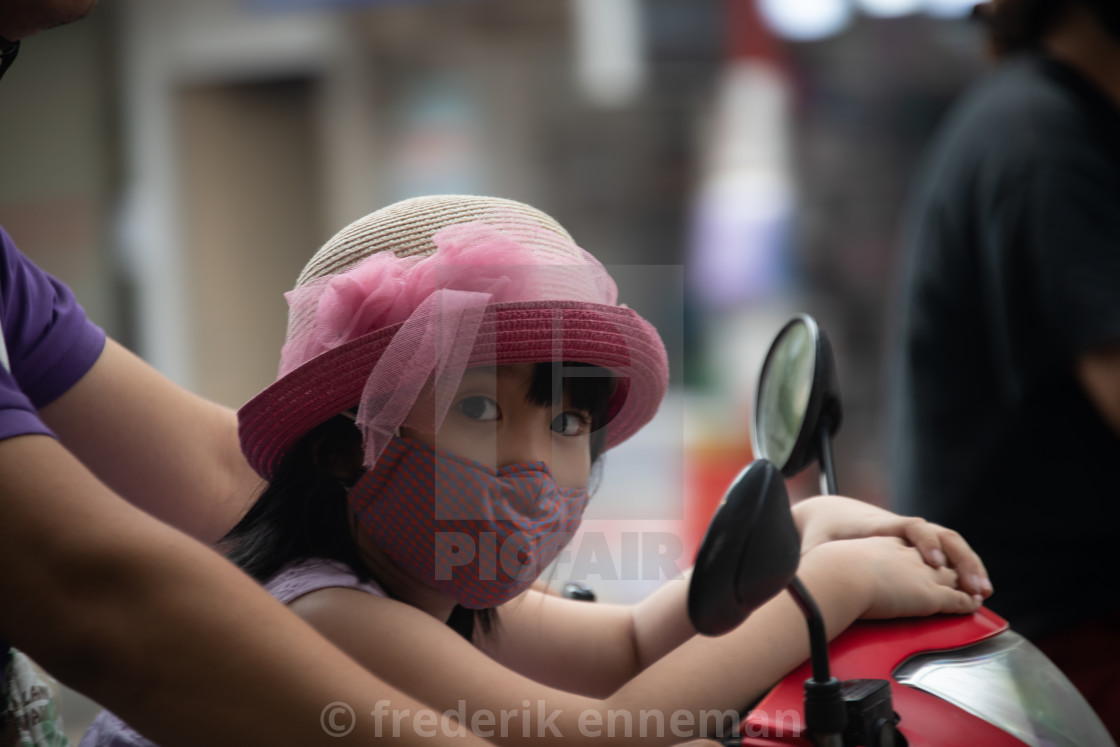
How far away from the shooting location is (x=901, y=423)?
5.69 feet

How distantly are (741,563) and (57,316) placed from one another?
89cm

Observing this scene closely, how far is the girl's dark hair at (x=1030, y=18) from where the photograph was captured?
1.63 m

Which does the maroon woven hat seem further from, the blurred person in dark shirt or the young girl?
the blurred person in dark shirt

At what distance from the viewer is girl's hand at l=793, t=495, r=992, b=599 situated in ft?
3.55

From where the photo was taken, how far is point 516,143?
5.69 metres

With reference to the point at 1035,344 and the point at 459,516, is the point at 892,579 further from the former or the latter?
the point at 1035,344

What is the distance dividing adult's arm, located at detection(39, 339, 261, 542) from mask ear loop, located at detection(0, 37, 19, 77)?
0.38 meters

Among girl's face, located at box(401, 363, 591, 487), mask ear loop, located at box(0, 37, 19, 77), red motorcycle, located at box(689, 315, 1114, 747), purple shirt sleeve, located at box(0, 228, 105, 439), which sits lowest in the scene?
red motorcycle, located at box(689, 315, 1114, 747)

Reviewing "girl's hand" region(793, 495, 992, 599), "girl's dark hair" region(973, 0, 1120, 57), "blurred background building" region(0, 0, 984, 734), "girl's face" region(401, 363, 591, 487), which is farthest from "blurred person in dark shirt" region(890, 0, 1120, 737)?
"blurred background building" region(0, 0, 984, 734)

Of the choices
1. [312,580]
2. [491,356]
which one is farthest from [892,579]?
[312,580]

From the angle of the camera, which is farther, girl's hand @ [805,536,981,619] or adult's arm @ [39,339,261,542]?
adult's arm @ [39,339,261,542]

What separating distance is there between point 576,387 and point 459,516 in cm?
19

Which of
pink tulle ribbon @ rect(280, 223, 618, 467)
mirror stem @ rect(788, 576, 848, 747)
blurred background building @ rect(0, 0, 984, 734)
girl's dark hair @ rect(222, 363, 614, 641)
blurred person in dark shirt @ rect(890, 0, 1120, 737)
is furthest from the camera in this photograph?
blurred background building @ rect(0, 0, 984, 734)

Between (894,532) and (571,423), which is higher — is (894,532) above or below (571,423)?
below
